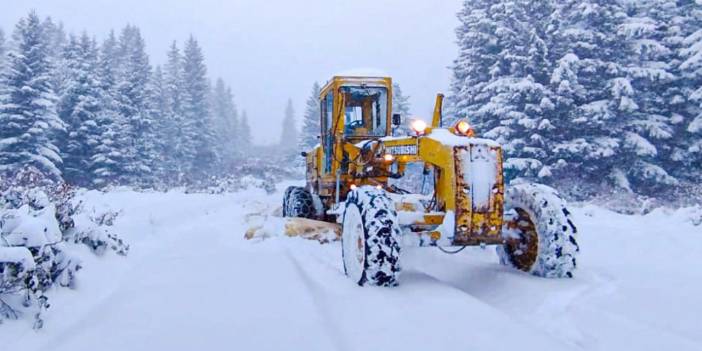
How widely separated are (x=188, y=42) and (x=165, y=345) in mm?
49405

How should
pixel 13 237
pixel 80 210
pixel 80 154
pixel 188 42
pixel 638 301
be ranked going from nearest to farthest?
pixel 13 237
pixel 638 301
pixel 80 210
pixel 80 154
pixel 188 42

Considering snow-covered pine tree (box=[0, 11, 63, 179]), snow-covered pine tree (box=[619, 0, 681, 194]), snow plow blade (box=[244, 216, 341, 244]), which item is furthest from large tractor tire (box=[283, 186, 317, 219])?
snow-covered pine tree (box=[0, 11, 63, 179])

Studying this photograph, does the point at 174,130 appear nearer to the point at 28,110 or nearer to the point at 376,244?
the point at 28,110

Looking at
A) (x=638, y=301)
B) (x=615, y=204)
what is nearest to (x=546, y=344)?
(x=638, y=301)

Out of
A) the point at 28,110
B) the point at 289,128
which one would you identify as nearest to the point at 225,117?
the point at 289,128

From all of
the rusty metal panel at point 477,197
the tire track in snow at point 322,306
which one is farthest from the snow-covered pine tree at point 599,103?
the tire track in snow at point 322,306

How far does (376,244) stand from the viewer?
5227mm

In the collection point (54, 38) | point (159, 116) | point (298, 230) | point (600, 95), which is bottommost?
point (298, 230)

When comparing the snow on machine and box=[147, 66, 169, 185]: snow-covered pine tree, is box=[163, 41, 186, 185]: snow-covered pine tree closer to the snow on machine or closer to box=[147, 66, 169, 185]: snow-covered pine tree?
box=[147, 66, 169, 185]: snow-covered pine tree

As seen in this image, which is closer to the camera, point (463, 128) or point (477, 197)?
point (477, 197)

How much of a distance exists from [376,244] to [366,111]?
16.5ft

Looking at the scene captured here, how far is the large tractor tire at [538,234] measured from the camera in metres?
5.55

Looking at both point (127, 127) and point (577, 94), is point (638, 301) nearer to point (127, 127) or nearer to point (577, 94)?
point (577, 94)

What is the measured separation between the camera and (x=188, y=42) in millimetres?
48719
